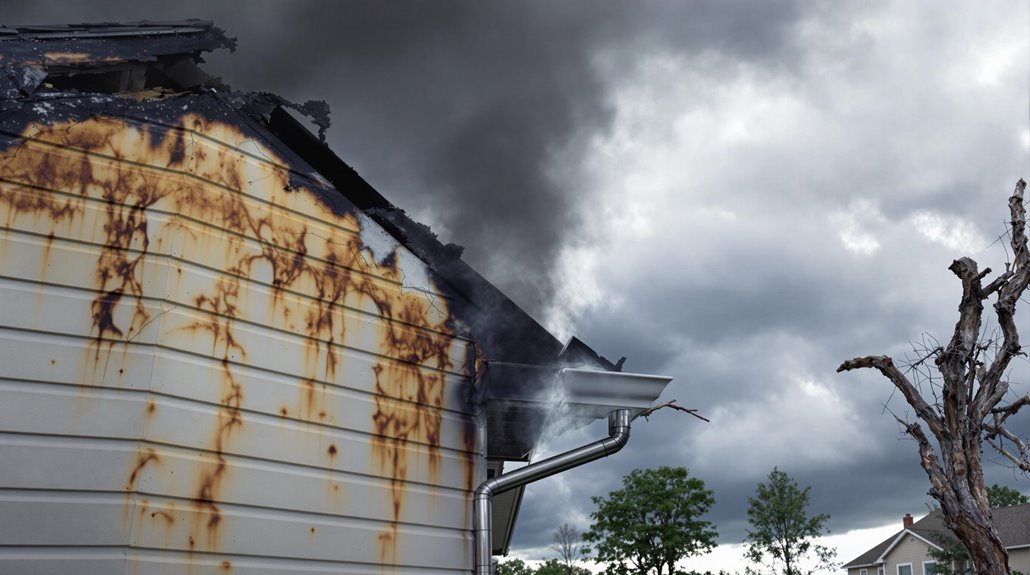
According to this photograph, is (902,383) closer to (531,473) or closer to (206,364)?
(531,473)

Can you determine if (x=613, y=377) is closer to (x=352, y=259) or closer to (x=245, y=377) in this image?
(x=352, y=259)

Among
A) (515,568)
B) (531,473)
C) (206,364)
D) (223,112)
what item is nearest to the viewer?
(206,364)

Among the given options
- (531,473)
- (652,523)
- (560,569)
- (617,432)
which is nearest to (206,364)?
(531,473)

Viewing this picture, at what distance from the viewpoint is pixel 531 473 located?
18.4ft

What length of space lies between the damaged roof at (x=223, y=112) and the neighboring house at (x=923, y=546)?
30.6 metres

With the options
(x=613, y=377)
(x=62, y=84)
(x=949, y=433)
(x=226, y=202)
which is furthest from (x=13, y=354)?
(x=949, y=433)

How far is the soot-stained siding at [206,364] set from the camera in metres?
3.91

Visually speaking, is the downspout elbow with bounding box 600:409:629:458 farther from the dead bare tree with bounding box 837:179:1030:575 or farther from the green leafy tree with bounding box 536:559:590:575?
the green leafy tree with bounding box 536:559:590:575

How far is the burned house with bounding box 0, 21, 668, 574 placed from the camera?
3.95m

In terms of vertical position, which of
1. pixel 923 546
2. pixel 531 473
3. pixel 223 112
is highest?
pixel 223 112

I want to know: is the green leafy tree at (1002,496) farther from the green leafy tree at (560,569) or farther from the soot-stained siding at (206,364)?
the soot-stained siding at (206,364)

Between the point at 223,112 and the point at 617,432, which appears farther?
the point at 617,432

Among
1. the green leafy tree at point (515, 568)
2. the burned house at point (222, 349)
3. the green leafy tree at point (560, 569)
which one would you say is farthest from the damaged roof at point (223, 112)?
the green leafy tree at point (515, 568)

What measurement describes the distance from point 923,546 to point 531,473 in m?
36.4
